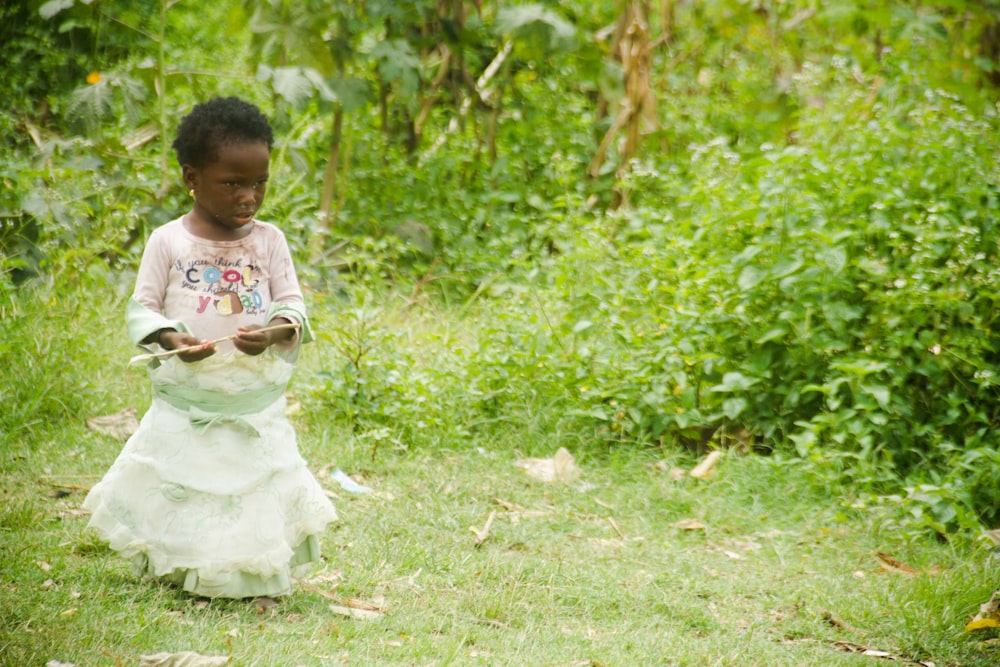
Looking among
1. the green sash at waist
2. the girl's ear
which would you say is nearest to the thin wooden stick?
the green sash at waist

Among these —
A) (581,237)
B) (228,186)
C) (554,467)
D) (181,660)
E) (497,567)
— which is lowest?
(554,467)

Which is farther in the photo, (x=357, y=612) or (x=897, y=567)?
(x=897, y=567)

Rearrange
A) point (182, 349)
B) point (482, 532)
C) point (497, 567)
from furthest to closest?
1. point (482, 532)
2. point (497, 567)
3. point (182, 349)

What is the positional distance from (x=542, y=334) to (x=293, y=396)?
134cm

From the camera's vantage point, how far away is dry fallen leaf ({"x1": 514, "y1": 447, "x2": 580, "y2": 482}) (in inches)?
185

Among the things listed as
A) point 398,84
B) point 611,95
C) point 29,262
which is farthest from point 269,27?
point 611,95

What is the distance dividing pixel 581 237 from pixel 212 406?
300cm

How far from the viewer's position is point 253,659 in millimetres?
2738

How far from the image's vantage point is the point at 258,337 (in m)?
3.00

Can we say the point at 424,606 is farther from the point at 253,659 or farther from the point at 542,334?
the point at 542,334

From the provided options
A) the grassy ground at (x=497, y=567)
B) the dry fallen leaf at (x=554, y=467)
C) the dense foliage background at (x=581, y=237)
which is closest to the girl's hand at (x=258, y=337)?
the grassy ground at (x=497, y=567)

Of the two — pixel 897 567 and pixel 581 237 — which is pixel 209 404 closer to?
pixel 897 567

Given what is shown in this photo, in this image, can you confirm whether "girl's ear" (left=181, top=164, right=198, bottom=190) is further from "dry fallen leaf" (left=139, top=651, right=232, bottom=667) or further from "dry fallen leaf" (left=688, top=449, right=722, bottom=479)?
"dry fallen leaf" (left=688, top=449, right=722, bottom=479)

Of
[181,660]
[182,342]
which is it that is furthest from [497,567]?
[182,342]
